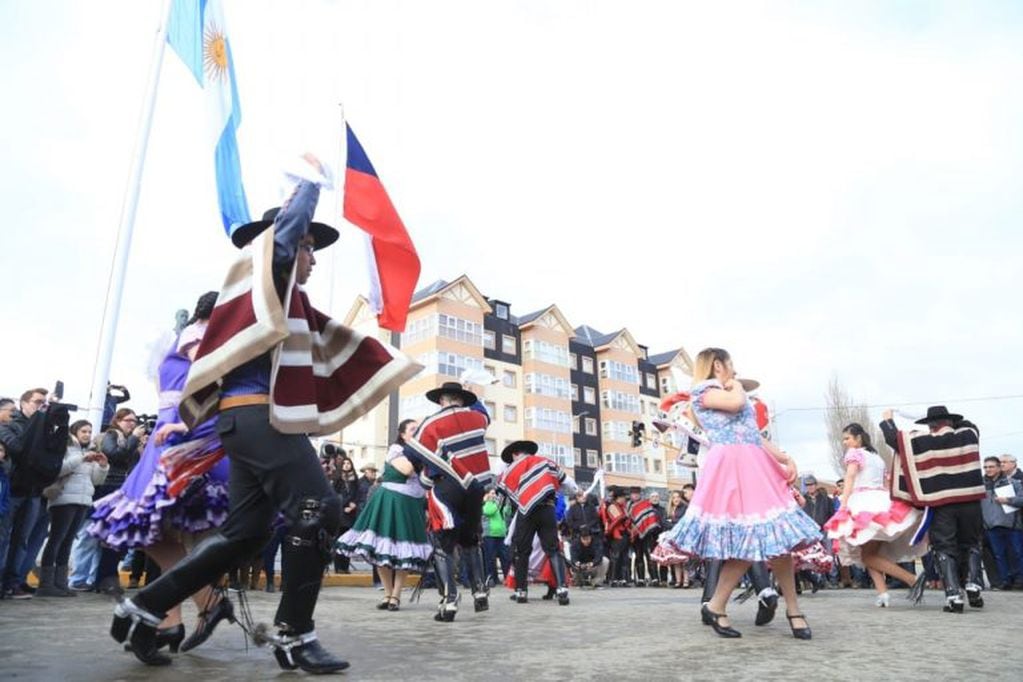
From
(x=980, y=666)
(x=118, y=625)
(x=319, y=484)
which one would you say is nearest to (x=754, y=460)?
(x=980, y=666)

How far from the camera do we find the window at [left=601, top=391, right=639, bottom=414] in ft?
206

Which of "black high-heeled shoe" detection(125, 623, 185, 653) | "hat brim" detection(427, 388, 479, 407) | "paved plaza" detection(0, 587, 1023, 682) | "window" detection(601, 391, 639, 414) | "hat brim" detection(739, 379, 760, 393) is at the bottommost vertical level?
"paved plaza" detection(0, 587, 1023, 682)

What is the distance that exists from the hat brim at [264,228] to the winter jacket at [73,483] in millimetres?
6222

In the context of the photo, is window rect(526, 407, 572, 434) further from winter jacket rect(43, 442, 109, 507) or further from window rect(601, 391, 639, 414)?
winter jacket rect(43, 442, 109, 507)

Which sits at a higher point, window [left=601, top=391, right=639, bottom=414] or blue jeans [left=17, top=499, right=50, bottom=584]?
window [left=601, top=391, right=639, bottom=414]

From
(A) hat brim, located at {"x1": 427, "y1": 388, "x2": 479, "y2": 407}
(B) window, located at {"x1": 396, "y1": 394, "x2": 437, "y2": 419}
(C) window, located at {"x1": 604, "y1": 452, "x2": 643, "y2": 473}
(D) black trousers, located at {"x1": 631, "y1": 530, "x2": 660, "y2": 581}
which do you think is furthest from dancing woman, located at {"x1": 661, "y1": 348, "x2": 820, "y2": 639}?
(C) window, located at {"x1": 604, "y1": 452, "x2": 643, "y2": 473}

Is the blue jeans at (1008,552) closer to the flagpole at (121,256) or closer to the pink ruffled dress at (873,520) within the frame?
the pink ruffled dress at (873,520)

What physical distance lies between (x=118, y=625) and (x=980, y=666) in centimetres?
412

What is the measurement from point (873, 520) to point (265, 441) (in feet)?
24.0

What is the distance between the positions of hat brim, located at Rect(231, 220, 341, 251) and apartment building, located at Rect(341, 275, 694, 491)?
143 ft

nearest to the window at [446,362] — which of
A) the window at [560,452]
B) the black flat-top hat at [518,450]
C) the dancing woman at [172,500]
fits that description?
the window at [560,452]

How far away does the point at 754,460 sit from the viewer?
5.51 meters

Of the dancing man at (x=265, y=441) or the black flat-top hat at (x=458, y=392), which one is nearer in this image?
the dancing man at (x=265, y=441)

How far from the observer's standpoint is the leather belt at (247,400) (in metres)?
3.64
